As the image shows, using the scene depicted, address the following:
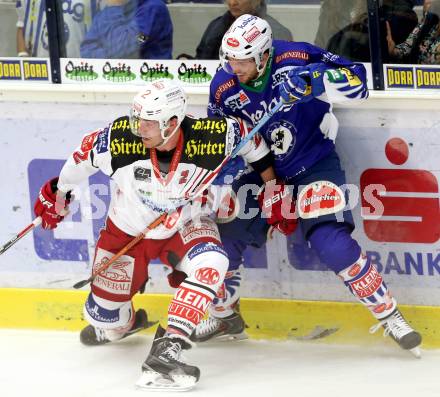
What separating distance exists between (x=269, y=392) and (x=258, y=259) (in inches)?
32.7

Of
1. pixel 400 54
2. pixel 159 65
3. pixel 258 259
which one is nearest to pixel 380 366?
pixel 258 259

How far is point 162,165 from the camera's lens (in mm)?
4652

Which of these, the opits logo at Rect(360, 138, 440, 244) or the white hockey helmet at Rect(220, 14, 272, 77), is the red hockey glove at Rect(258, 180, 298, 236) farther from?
the white hockey helmet at Rect(220, 14, 272, 77)

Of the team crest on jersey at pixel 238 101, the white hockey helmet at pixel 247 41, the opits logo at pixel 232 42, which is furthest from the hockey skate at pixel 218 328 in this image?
the opits logo at pixel 232 42

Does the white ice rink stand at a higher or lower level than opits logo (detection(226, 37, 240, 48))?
lower

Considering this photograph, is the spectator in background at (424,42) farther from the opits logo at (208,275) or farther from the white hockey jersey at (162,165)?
the opits logo at (208,275)

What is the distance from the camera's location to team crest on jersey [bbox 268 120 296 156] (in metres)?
4.80

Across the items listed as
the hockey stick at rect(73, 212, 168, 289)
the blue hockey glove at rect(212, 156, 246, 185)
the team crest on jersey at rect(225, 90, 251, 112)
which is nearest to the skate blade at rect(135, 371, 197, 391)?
the hockey stick at rect(73, 212, 168, 289)

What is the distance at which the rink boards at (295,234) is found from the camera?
4.93m

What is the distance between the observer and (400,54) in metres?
4.84

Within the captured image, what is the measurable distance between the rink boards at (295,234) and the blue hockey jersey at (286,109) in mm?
210

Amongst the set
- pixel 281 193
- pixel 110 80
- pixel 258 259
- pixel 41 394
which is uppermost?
pixel 110 80

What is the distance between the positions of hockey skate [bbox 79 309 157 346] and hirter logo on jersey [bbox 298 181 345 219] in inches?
36.1

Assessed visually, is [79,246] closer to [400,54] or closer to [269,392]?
[269,392]
